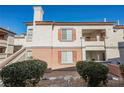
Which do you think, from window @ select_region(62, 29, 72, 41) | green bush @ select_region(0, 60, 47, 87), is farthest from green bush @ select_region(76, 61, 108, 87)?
window @ select_region(62, 29, 72, 41)

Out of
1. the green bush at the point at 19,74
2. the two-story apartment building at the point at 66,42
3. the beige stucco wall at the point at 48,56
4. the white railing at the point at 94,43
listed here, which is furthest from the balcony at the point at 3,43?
the green bush at the point at 19,74

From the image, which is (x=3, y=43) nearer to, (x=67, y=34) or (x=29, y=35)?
(x=29, y=35)

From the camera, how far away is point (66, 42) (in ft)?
53.4

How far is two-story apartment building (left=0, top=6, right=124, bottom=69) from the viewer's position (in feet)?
52.0

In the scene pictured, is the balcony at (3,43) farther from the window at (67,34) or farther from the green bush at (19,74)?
the green bush at (19,74)

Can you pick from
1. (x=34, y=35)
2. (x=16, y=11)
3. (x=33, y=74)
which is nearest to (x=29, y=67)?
(x=33, y=74)

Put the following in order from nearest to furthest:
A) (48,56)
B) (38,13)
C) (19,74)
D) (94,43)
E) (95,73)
A: (19,74) → (95,73) → (48,56) → (94,43) → (38,13)

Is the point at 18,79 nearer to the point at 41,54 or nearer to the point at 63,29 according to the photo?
the point at 41,54

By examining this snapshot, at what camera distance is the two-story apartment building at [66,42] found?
15836 mm

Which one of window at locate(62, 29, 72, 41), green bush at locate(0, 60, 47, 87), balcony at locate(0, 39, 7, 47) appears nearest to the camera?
green bush at locate(0, 60, 47, 87)

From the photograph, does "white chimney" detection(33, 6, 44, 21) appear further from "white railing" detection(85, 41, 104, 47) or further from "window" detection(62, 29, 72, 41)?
"white railing" detection(85, 41, 104, 47)

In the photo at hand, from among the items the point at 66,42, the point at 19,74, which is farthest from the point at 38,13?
the point at 19,74

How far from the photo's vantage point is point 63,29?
642 inches
